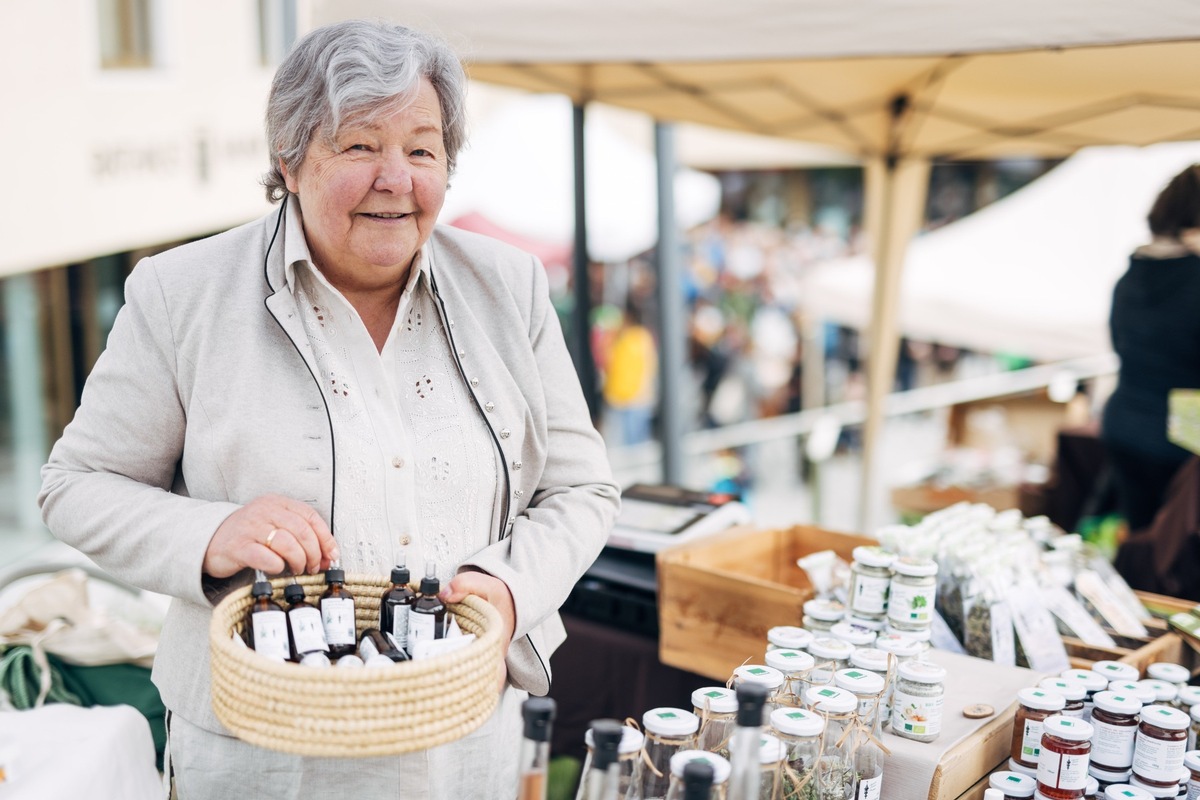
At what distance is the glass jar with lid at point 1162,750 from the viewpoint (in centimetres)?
172

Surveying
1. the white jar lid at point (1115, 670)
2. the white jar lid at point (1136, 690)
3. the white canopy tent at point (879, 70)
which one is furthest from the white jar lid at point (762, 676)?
the white canopy tent at point (879, 70)

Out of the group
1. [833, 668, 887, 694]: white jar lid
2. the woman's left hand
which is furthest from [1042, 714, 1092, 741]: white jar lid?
the woman's left hand

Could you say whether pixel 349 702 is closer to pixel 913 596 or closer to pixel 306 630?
pixel 306 630

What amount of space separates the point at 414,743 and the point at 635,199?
26.8 ft

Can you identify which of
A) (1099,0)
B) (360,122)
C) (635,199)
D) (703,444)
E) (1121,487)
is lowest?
(703,444)

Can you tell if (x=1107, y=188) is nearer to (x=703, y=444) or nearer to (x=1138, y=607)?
(x=703, y=444)

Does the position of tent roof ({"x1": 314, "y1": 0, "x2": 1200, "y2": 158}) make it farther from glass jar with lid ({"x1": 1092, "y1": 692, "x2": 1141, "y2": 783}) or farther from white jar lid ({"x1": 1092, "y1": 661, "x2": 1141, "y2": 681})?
glass jar with lid ({"x1": 1092, "y1": 692, "x2": 1141, "y2": 783})

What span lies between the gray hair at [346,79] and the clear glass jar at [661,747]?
0.92 meters

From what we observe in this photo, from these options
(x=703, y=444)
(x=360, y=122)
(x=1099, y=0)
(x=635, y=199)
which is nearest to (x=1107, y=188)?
(x=703, y=444)

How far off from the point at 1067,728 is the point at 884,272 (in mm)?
3440

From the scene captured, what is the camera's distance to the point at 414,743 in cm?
119

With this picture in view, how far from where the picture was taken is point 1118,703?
5.84 feet

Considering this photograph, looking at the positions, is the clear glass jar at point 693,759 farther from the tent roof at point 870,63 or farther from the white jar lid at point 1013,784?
the tent roof at point 870,63

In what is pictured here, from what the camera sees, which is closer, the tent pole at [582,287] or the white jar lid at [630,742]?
the white jar lid at [630,742]
